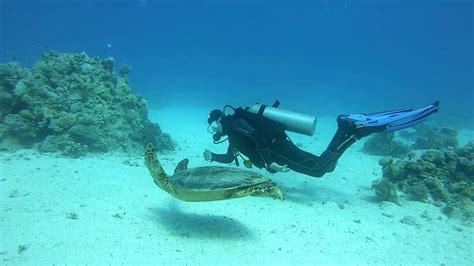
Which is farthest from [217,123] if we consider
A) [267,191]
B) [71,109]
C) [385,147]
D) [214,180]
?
[385,147]

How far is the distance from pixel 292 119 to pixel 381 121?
2248mm

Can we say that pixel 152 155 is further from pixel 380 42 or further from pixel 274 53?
pixel 380 42

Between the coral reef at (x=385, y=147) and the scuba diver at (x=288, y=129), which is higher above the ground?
the coral reef at (x=385, y=147)

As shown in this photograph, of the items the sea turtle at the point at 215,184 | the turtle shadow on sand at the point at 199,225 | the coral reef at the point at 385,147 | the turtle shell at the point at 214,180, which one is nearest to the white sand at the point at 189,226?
the turtle shadow on sand at the point at 199,225

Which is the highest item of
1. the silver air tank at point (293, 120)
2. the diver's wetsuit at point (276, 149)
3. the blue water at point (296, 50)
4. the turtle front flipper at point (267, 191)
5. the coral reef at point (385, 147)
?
the blue water at point (296, 50)

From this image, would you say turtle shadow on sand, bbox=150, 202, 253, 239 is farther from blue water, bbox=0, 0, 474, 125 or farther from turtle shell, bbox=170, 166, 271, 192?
blue water, bbox=0, 0, 474, 125

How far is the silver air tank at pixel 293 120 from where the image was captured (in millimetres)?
7277

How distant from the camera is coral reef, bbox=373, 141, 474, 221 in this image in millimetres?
7742

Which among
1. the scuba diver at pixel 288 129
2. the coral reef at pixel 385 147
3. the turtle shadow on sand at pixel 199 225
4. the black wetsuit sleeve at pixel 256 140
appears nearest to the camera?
the turtle shadow on sand at pixel 199 225

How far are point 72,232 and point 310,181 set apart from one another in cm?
683

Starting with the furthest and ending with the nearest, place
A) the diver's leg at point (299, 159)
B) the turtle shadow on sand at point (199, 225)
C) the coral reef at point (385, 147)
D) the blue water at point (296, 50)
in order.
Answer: the blue water at point (296, 50) → the coral reef at point (385, 147) → the diver's leg at point (299, 159) → the turtle shadow on sand at point (199, 225)

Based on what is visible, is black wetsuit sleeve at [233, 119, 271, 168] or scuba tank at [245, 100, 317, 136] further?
scuba tank at [245, 100, 317, 136]

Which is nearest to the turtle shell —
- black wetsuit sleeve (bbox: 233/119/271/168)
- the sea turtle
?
the sea turtle

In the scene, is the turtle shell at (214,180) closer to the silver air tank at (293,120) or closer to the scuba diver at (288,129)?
the scuba diver at (288,129)
